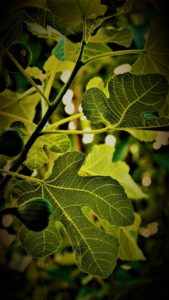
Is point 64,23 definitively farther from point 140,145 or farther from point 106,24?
point 140,145

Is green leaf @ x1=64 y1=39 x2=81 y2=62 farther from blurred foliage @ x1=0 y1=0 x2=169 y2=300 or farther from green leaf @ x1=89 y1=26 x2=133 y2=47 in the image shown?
blurred foliage @ x1=0 y1=0 x2=169 y2=300

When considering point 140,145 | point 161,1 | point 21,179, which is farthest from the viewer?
point 140,145

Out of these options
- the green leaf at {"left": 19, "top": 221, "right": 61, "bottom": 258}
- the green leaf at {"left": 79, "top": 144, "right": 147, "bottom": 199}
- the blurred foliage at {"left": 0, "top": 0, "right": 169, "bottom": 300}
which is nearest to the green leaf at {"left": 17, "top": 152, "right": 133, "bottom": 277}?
the green leaf at {"left": 19, "top": 221, "right": 61, "bottom": 258}

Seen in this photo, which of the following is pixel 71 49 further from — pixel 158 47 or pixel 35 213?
pixel 35 213

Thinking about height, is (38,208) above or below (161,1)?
below

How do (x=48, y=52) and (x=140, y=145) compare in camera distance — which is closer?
(x=48, y=52)

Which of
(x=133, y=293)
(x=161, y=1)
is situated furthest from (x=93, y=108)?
(x=133, y=293)

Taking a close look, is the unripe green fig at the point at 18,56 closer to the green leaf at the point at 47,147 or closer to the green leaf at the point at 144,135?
the green leaf at the point at 47,147

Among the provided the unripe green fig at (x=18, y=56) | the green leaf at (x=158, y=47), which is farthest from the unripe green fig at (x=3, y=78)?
the green leaf at (x=158, y=47)

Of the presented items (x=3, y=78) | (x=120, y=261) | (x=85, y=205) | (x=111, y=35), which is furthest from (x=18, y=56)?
(x=120, y=261)
